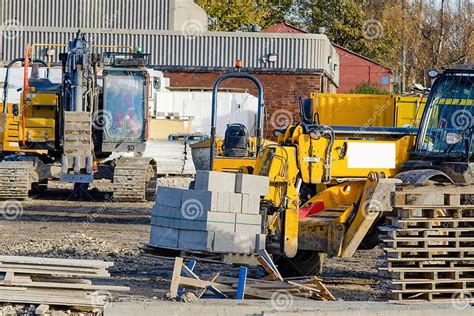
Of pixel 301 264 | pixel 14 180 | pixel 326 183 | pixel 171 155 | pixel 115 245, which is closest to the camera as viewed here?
pixel 326 183

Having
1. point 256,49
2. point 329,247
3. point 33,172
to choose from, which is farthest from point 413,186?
point 256,49

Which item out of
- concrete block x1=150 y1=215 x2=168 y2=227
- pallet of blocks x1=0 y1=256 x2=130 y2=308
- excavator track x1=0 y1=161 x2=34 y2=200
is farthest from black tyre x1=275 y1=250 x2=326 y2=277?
excavator track x1=0 y1=161 x2=34 y2=200

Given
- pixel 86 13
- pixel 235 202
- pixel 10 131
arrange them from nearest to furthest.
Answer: pixel 235 202 → pixel 10 131 → pixel 86 13

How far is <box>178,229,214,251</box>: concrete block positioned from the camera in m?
11.4

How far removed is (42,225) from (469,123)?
8.12 meters

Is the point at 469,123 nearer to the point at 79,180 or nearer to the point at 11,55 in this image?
the point at 79,180

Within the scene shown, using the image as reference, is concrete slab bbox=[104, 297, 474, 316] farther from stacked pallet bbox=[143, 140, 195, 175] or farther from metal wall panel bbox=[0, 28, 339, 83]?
metal wall panel bbox=[0, 28, 339, 83]

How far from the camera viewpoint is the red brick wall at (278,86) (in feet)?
131

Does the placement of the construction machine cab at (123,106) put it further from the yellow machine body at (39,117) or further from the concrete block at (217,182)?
the concrete block at (217,182)

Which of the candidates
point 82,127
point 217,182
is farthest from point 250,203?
point 82,127

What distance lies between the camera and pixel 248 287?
1162cm

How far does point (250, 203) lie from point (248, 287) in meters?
0.86

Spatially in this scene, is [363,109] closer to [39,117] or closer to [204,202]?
[39,117]

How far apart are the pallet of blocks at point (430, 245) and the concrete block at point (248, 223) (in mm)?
1241
